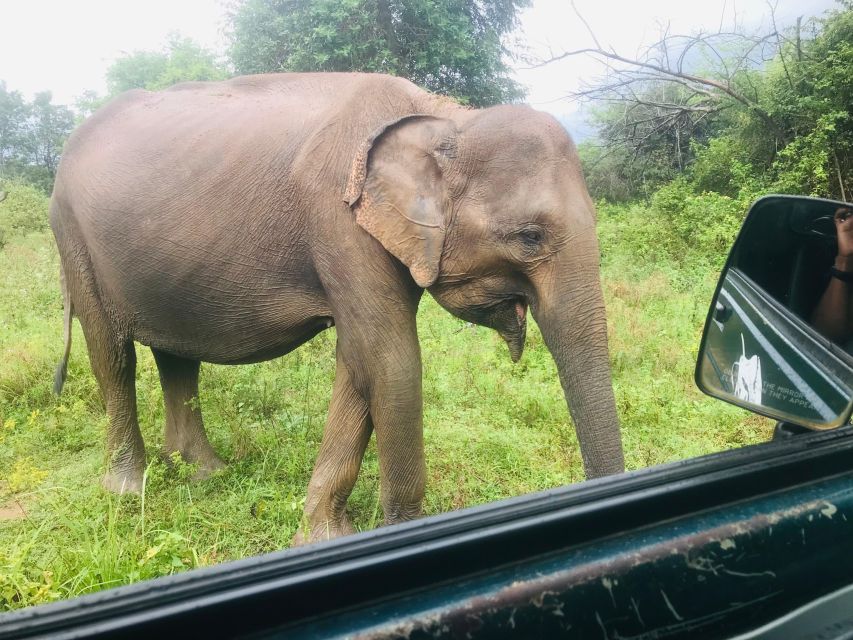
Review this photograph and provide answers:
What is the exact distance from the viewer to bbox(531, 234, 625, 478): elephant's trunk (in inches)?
81.0

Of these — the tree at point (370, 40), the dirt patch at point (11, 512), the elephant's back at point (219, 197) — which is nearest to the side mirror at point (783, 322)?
the elephant's back at point (219, 197)

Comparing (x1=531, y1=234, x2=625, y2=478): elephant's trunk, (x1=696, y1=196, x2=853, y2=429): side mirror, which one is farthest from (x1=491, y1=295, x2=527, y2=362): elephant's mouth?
(x1=696, y1=196, x2=853, y2=429): side mirror

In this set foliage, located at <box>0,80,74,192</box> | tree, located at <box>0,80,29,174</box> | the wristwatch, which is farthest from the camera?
foliage, located at <box>0,80,74,192</box>

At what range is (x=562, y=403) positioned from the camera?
3.73m

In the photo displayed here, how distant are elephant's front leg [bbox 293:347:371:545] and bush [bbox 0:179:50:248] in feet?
11.7

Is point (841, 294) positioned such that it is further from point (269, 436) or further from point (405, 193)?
point (269, 436)

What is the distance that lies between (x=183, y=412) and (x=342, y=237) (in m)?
1.86

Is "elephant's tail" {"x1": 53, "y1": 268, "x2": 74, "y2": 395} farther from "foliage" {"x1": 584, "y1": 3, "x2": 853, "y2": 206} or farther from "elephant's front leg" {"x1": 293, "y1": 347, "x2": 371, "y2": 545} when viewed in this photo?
"foliage" {"x1": 584, "y1": 3, "x2": 853, "y2": 206}

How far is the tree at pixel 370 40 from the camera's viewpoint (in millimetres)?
3604

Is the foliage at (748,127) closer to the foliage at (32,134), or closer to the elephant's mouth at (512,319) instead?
the elephant's mouth at (512,319)

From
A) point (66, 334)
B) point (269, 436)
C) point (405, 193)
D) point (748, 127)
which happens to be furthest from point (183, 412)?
point (748, 127)

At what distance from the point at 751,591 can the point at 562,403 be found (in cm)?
286

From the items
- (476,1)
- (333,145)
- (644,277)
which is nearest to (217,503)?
(333,145)

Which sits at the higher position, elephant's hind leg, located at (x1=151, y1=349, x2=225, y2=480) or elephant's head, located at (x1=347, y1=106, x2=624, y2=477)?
elephant's head, located at (x1=347, y1=106, x2=624, y2=477)
